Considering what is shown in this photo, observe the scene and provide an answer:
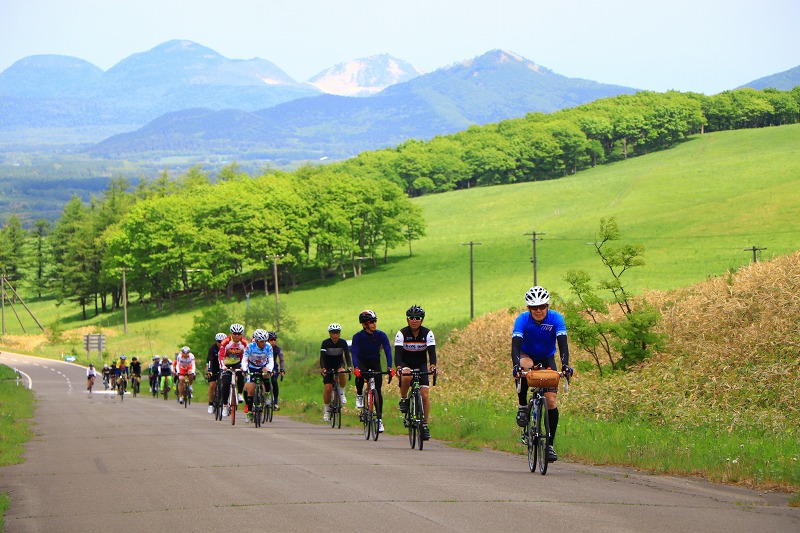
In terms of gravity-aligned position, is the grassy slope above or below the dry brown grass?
above

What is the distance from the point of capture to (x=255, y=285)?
116375 millimetres

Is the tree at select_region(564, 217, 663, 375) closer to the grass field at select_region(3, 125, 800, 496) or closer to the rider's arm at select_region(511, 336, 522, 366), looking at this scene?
the grass field at select_region(3, 125, 800, 496)

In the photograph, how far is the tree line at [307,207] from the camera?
112m

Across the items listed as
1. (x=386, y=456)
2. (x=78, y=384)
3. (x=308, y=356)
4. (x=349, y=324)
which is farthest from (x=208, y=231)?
(x=386, y=456)

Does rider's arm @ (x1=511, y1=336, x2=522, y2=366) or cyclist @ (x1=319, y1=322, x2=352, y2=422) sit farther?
cyclist @ (x1=319, y1=322, x2=352, y2=422)

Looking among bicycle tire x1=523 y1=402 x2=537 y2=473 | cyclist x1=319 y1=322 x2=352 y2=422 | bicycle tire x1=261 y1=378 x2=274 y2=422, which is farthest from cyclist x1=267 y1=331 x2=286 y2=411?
bicycle tire x1=523 y1=402 x2=537 y2=473

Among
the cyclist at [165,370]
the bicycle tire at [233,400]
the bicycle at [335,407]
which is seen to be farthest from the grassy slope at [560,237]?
the bicycle at [335,407]

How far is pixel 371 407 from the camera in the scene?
18469 millimetres

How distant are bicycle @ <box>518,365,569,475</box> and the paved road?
0.25 metres

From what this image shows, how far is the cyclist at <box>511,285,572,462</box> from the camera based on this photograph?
12320 millimetres

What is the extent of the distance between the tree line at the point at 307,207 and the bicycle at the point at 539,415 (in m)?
74.0

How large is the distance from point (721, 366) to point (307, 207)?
308ft

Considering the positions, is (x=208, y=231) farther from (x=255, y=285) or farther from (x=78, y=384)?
(x=78, y=384)

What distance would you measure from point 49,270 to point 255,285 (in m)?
54.2
